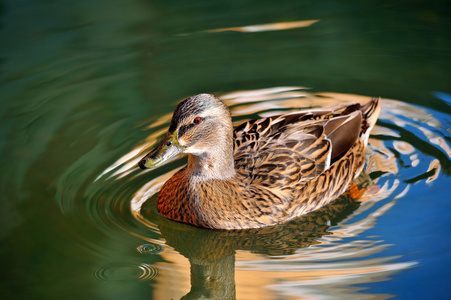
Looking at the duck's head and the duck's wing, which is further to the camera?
the duck's wing

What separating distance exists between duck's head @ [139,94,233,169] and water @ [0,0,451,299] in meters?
0.75

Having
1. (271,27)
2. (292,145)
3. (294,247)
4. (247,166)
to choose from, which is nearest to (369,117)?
(292,145)

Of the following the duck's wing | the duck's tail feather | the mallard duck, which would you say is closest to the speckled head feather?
the mallard duck

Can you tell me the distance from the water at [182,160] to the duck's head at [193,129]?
75 cm

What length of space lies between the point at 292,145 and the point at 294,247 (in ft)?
3.12

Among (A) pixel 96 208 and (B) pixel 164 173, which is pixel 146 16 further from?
(A) pixel 96 208

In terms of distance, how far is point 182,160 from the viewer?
6.20m

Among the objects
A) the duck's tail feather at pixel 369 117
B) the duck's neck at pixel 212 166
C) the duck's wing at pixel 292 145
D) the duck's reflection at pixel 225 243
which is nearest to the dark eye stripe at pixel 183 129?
the duck's neck at pixel 212 166

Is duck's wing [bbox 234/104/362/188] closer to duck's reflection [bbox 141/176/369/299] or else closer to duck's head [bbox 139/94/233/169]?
duck's reflection [bbox 141/176/369/299]

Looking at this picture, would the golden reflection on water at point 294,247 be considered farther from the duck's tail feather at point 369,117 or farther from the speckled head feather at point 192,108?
the speckled head feather at point 192,108

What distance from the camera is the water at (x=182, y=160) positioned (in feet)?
15.4

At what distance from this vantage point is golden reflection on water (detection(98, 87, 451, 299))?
454cm

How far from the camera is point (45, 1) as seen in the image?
31.2 ft

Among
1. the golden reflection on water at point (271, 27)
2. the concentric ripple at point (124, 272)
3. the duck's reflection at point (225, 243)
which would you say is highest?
the golden reflection on water at point (271, 27)
